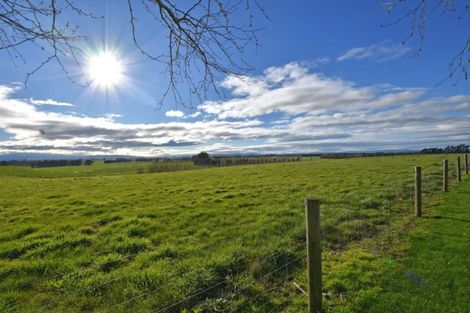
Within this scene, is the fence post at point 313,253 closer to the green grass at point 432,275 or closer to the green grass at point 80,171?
the green grass at point 432,275

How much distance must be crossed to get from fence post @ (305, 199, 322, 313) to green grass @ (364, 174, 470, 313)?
3.05 ft

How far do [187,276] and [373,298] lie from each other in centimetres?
326

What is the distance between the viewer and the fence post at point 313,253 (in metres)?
4.05

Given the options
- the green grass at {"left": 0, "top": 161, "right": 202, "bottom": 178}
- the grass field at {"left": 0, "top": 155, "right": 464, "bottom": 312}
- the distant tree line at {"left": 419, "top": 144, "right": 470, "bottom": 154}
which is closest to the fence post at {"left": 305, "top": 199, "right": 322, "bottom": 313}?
the grass field at {"left": 0, "top": 155, "right": 464, "bottom": 312}

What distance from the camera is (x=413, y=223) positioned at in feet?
29.6

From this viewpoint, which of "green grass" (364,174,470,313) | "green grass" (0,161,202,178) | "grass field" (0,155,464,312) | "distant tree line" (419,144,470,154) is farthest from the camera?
"distant tree line" (419,144,470,154)

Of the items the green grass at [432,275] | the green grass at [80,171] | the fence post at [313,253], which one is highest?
the fence post at [313,253]

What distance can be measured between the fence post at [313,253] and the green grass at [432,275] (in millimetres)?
930

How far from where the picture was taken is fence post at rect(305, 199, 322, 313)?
4.05m

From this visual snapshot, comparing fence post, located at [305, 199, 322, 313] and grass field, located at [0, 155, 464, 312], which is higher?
fence post, located at [305, 199, 322, 313]

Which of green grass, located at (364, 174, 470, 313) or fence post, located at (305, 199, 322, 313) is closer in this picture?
fence post, located at (305, 199, 322, 313)

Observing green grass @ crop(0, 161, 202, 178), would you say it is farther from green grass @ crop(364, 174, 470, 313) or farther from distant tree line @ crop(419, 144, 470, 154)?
distant tree line @ crop(419, 144, 470, 154)

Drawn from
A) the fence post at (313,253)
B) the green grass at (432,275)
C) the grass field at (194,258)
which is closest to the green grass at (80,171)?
the grass field at (194,258)

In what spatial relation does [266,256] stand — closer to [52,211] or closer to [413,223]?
[413,223]
